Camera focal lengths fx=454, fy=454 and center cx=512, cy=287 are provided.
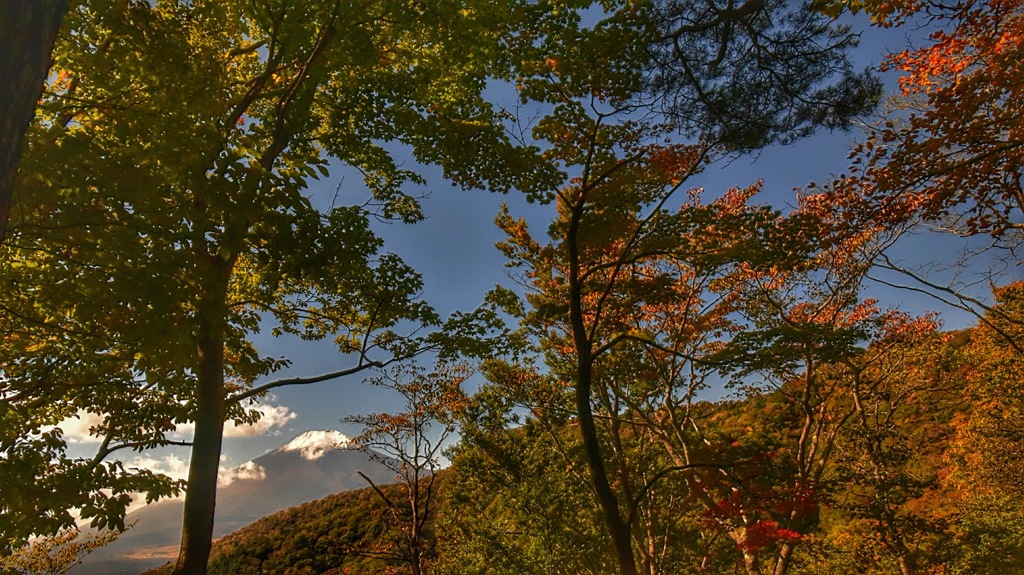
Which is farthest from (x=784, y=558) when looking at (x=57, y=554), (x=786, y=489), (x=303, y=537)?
(x=303, y=537)

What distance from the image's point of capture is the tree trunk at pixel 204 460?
206 inches

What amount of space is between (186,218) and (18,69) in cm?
211

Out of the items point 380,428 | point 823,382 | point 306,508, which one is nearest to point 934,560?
point 823,382

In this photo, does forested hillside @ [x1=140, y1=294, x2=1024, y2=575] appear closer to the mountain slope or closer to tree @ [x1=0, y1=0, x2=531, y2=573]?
tree @ [x1=0, y1=0, x2=531, y2=573]

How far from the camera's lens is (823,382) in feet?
47.4

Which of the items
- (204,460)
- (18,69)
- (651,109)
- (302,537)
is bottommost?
(302,537)

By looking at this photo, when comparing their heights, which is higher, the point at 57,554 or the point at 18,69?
the point at 18,69

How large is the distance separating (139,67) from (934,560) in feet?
65.2

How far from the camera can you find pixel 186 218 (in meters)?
3.58

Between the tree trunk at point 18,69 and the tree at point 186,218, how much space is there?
1.81 m

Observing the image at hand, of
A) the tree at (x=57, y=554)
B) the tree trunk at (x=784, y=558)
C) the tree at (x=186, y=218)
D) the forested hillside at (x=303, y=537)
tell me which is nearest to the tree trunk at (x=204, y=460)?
the tree at (x=186, y=218)

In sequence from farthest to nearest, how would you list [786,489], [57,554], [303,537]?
[303,537], [57,554], [786,489]

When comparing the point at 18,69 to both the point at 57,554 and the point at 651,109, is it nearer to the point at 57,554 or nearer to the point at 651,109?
the point at 651,109

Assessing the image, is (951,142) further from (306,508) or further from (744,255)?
(306,508)
